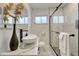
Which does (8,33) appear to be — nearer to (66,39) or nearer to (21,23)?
(21,23)

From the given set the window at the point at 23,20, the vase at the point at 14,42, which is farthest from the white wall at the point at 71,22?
the vase at the point at 14,42

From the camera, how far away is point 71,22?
4.53ft

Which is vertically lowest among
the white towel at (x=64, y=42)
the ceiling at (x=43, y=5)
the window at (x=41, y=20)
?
the white towel at (x=64, y=42)

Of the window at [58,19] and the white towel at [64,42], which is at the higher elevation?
the window at [58,19]

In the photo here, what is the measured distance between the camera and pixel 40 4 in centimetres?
124

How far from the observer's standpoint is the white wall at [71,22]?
4.26ft

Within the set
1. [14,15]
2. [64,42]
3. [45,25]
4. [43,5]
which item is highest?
[43,5]

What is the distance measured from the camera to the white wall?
130cm

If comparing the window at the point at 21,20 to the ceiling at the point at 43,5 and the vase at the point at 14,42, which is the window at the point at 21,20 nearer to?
the vase at the point at 14,42

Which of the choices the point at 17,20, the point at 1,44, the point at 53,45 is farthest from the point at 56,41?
the point at 1,44

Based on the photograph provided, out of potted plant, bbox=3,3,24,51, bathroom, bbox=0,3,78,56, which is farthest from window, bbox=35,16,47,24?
potted plant, bbox=3,3,24,51

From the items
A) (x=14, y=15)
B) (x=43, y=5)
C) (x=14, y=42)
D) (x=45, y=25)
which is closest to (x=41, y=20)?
(x=45, y=25)

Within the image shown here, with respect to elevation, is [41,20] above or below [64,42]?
above

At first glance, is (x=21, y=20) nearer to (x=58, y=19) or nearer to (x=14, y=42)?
(x=14, y=42)
